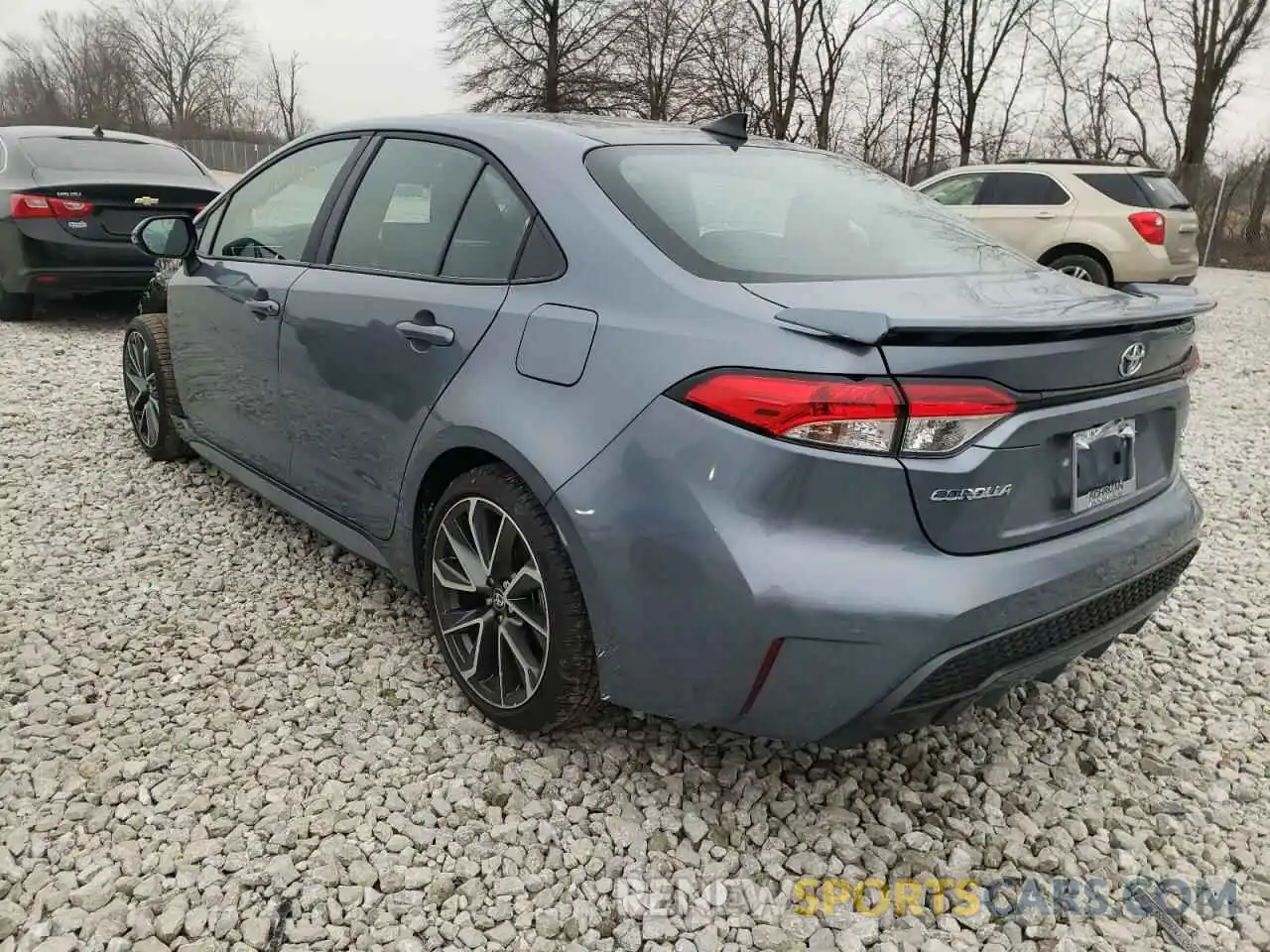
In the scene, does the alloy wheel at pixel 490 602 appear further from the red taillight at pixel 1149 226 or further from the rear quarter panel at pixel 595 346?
the red taillight at pixel 1149 226

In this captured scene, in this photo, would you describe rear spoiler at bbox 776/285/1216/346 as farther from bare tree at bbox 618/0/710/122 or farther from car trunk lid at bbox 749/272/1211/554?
bare tree at bbox 618/0/710/122

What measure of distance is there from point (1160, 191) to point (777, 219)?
8.77 metres

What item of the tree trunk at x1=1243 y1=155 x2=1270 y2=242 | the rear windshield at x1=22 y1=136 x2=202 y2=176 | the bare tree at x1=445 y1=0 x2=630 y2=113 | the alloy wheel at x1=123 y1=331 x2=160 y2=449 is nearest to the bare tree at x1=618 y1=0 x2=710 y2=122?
the bare tree at x1=445 y1=0 x2=630 y2=113

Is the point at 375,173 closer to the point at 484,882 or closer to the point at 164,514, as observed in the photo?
the point at 164,514

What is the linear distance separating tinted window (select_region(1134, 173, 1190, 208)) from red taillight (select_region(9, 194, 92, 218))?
9.53 metres

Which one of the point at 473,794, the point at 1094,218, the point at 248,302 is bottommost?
the point at 473,794

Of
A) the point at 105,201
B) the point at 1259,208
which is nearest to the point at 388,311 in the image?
the point at 105,201

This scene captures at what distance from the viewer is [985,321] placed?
1.71m

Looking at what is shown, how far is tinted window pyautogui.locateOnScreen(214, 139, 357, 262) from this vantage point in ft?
10.1

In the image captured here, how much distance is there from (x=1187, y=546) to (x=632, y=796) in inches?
59.3

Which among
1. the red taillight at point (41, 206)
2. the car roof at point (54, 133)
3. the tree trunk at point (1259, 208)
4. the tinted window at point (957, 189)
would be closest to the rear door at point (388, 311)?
the red taillight at point (41, 206)

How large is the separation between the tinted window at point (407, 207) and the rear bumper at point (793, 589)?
3.27ft

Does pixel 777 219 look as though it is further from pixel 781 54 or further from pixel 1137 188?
pixel 781 54

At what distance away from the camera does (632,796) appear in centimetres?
224
